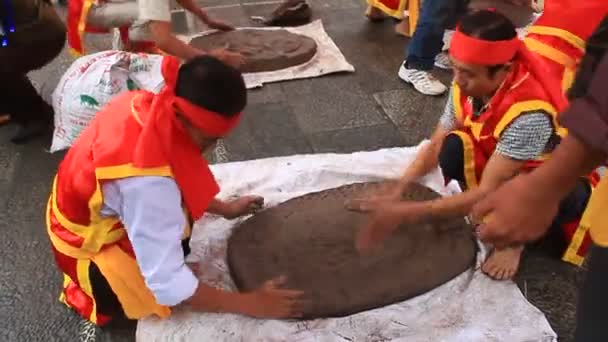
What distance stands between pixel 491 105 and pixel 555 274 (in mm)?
458

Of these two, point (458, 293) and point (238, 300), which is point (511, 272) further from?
point (238, 300)

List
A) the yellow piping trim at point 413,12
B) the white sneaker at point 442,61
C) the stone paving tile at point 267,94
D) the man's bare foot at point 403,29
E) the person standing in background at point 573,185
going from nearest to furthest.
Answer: the person standing in background at point 573,185
the stone paving tile at point 267,94
the white sneaker at point 442,61
the yellow piping trim at point 413,12
the man's bare foot at point 403,29

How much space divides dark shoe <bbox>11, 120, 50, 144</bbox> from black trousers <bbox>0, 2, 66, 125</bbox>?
0.05 feet

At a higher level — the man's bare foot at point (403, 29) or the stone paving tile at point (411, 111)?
the stone paving tile at point (411, 111)

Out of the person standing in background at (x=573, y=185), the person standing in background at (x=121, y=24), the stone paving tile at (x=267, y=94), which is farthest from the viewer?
the stone paving tile at (x=267, y=94)

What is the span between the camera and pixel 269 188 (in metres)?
1.91

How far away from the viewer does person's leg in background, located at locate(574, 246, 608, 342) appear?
0.86 metres

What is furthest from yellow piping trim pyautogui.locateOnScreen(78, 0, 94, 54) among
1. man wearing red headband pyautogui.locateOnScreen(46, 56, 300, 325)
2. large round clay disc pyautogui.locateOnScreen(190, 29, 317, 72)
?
man wearing red headband pyautogui.locateOnScreen(46, 56, 300, 325)

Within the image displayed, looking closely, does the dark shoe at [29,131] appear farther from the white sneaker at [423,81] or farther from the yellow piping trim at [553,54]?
the yellow piping trim at [553,54]

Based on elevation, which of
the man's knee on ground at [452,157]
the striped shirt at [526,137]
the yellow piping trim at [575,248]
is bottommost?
the yellow piping trim at [575,248]

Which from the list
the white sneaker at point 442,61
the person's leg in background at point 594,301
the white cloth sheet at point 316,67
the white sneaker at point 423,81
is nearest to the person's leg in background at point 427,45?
the white sneaker at point 423,81

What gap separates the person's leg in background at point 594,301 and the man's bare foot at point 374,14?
8.29 ft

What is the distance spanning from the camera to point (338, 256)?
5.18 feet

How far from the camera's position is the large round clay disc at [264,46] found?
269 cm
